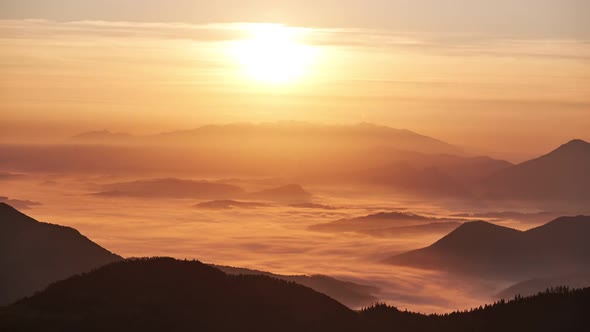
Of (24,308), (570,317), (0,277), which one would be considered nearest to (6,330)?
(24,308)

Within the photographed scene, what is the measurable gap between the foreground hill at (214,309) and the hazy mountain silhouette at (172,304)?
79mm

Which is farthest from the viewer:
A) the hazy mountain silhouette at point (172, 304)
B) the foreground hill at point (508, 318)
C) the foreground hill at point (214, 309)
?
the foreground hill at point (508, 318)

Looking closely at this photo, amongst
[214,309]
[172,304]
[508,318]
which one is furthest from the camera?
[508,318]

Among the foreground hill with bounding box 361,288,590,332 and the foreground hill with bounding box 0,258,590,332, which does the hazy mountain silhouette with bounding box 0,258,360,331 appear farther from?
the foreground hill with bounding box 361,288,590,332

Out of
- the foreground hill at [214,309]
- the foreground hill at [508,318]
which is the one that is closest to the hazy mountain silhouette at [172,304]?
the foreground hill at [214,309]

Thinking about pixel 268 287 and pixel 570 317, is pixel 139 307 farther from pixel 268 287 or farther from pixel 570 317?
pixel 570 317

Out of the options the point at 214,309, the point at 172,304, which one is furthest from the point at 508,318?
the point at 172,304

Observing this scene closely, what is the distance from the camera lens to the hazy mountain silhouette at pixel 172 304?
80.8m

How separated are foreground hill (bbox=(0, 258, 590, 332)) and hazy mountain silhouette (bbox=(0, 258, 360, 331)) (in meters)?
0.08

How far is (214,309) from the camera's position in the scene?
87000mm

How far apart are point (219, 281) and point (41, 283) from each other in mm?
108611

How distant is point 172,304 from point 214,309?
145 inches

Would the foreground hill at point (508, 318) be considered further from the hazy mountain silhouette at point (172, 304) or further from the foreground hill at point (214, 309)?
the hazy mountain silhouette at point (172, 304)

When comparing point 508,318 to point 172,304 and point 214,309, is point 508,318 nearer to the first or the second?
point 214,309
